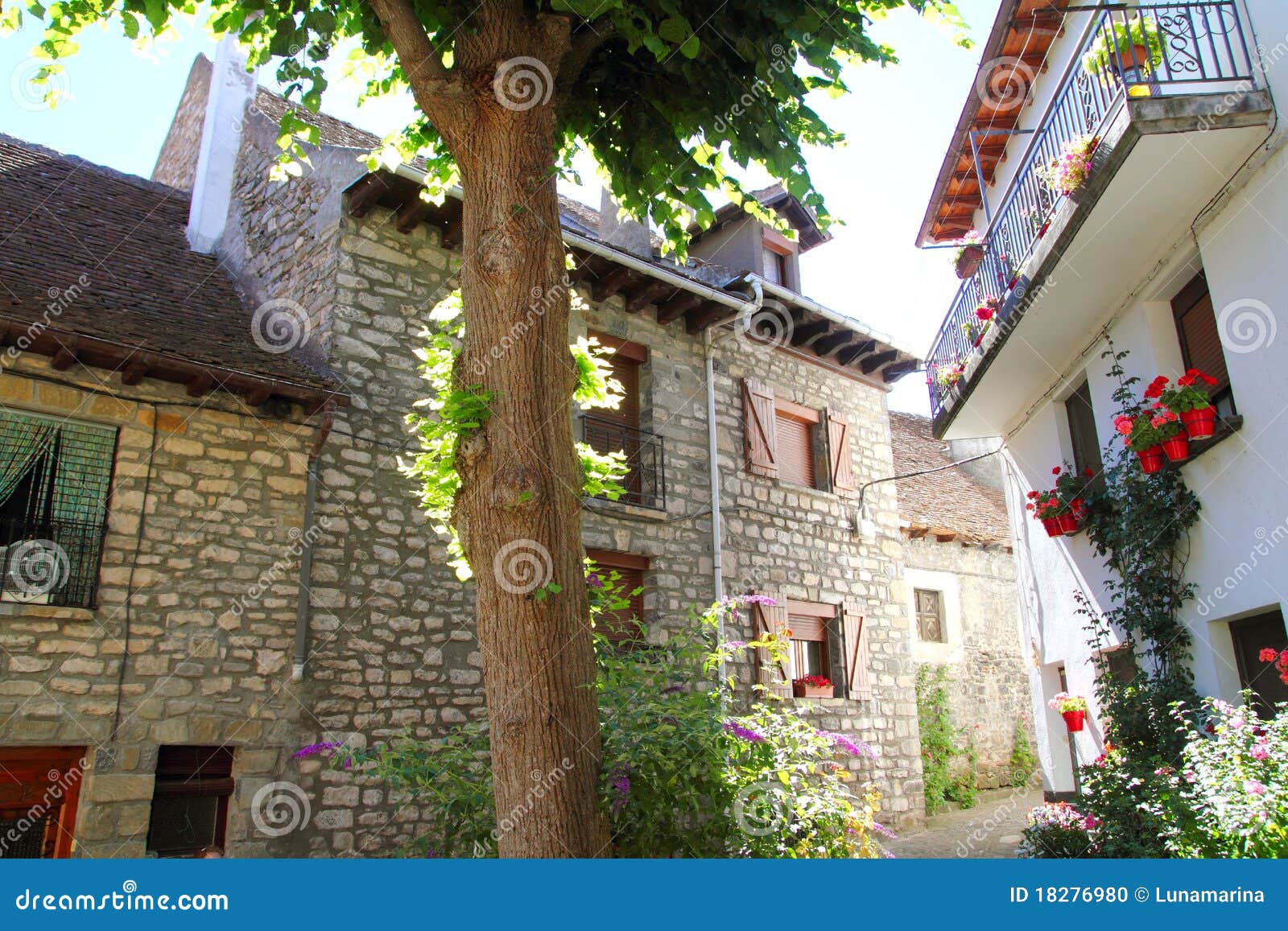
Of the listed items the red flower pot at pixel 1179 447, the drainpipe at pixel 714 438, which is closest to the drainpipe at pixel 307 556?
the drainpipe at pixel 714 438

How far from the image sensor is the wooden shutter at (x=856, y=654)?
39.7 feet

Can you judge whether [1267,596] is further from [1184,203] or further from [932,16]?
[932,16]

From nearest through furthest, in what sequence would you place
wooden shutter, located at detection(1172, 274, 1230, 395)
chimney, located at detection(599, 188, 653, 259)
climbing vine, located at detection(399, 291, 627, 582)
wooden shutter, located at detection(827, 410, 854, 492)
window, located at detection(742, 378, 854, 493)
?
1. climbing vine, located at detection(399, 291, 627, 582)
2. wooden shutter, located at detection(1172, 274, 1230, 395)
3. window, located at detection(742, 378, 854, 493)
4. chimney, located at detection(599, 188, 653, 259)
5. wooden shutter, located at detection(827, 410, 854, 492)

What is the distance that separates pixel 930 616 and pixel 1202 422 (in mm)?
9082

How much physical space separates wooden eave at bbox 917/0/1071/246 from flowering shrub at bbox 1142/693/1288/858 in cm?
559

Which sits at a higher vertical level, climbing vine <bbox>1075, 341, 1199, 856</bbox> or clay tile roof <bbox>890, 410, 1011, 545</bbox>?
clay tile roof <bbox>890, 410, 1011, 545</bbox>

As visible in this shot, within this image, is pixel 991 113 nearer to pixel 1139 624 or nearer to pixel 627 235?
pixel 627 235

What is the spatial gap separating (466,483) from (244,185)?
822 cm

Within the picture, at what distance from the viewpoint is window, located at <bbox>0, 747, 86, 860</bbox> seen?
6.77 m

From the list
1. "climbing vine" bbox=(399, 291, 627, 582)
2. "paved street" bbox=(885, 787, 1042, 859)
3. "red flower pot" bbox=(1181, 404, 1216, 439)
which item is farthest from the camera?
"paved street" bbox=(885, 787, 1042, 859)

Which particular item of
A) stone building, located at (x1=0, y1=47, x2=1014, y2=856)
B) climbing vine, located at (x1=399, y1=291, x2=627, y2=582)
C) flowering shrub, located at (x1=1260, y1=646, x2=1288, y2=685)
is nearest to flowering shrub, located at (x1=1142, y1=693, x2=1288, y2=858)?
flowering shrub, located at (x1=1260, y1=646, x2=1288, y2=685)

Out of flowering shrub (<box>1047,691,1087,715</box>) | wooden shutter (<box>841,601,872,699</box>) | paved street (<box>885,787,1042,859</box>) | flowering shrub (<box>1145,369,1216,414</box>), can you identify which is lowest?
paved street (<box>885,787,1042,859</box>)

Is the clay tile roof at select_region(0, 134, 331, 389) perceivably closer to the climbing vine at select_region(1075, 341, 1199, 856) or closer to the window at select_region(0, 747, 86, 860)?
the window at select_region(0, 747, 86, 860)

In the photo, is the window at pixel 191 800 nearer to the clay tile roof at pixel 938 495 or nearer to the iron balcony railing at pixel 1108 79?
the iron balcony railing at pixel 1108 79
